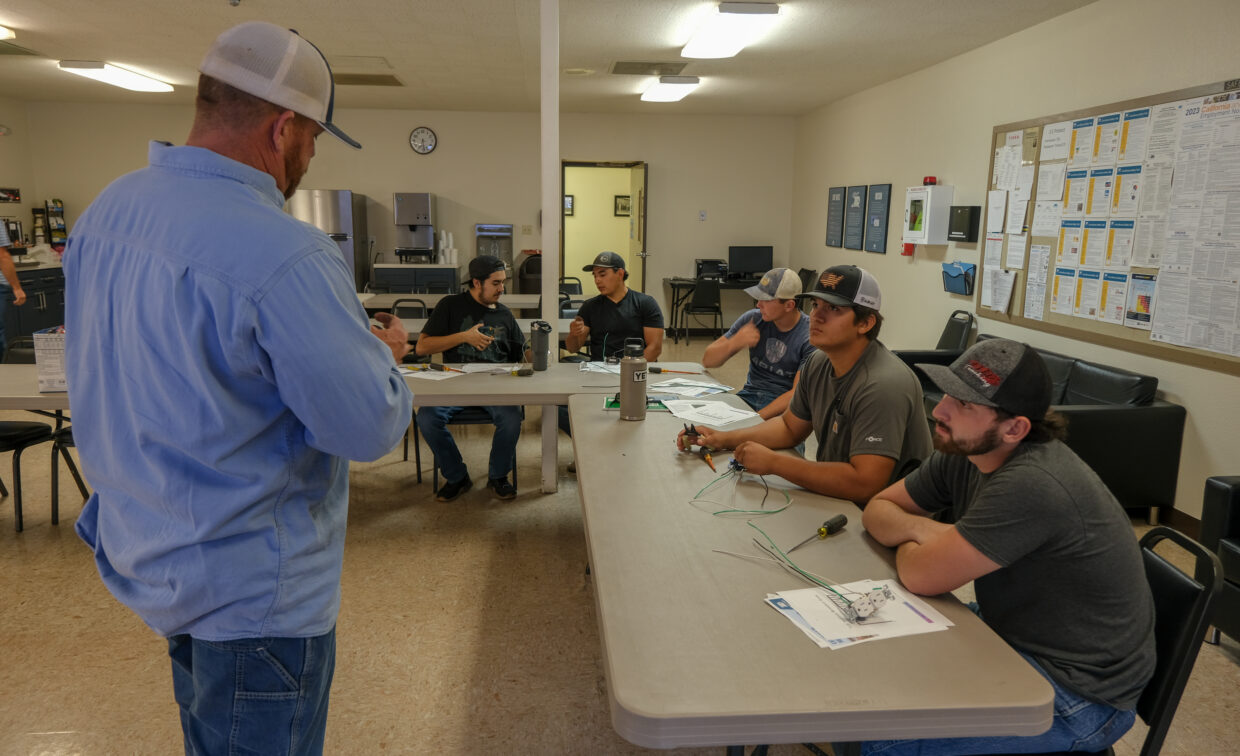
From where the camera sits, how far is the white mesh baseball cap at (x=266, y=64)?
109 centimetres

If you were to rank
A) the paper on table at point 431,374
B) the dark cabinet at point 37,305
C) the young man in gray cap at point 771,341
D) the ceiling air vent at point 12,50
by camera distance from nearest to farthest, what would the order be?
the young man in gray cap at point 771,341 < the paper on table at point 431,374 < the ceiling air vent at point 12,50 < the dark cabinet at point 37,305

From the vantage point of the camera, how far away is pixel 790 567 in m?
1.63

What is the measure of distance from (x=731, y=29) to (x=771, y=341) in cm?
233

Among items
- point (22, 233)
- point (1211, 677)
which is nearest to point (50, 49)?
point (22, 233)

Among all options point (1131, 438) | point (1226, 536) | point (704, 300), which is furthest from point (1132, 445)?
point (704, 300)

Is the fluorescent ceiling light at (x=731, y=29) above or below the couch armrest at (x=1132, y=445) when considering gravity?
above

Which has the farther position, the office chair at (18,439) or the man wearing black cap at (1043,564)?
the office chair at (18,439)

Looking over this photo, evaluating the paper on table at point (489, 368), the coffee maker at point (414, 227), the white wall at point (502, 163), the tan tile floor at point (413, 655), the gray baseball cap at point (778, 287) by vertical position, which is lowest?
the tan tile floor at point (413, 655)

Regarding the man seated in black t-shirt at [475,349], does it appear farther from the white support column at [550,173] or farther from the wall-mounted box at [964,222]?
the wall-mounted box at [964,222]

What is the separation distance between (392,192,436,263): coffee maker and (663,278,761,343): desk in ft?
9.62

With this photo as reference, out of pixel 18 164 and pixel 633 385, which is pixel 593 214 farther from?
pixel 633 385

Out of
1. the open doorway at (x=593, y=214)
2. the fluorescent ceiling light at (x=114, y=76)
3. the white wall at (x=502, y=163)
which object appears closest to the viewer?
the fluorescent ceiling light at (x=114, y=76)

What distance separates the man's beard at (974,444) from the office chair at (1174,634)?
0.37 metres

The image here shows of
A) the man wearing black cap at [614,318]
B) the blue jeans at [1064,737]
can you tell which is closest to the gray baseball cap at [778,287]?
the man wearing black cap at [614,318]
